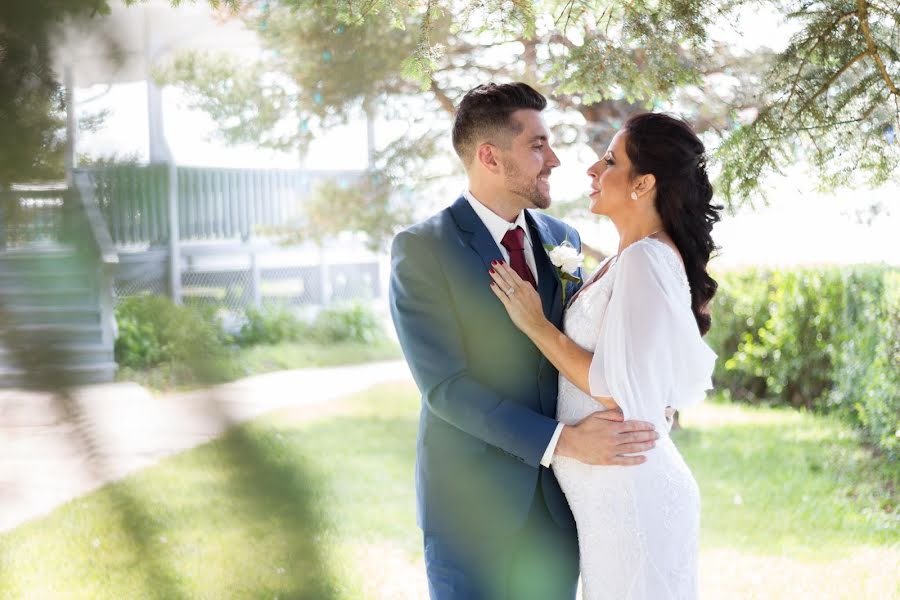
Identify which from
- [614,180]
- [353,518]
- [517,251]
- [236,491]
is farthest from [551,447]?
[353,518]

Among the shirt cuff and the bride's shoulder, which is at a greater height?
the bride's shoulder

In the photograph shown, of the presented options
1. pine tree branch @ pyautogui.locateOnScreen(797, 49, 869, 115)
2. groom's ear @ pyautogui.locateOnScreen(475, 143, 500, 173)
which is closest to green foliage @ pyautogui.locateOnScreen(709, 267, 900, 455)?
pine tree branch @ pyautogui.locateOnScreen(797, 49, 869, 115)

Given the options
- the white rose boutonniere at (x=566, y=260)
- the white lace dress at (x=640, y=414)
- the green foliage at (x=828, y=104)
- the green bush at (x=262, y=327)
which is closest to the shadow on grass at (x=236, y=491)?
the green bush at (x=262, y=327)

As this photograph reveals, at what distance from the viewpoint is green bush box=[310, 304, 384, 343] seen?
44.7ft

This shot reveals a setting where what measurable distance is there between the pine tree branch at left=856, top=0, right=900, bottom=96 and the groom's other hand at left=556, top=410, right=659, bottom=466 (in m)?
1.44

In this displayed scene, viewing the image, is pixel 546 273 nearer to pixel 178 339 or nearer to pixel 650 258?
pixel 650 258

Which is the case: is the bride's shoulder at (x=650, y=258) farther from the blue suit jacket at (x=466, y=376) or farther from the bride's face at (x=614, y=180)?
the blue suit jacket at (x=466, y=376)

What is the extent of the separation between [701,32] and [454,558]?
5.46ft

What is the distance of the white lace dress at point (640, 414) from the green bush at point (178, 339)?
1868 mm

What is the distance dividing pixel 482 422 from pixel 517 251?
56 centimetres

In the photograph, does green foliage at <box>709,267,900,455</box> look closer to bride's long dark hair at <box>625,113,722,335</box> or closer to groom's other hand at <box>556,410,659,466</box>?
bride's long dark hair at <box>625,113,722,335</box>

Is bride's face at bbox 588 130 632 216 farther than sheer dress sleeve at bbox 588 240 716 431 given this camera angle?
Yes

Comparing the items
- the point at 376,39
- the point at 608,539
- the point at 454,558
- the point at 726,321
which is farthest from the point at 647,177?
the point at 726,321

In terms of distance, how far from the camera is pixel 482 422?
2396mm
